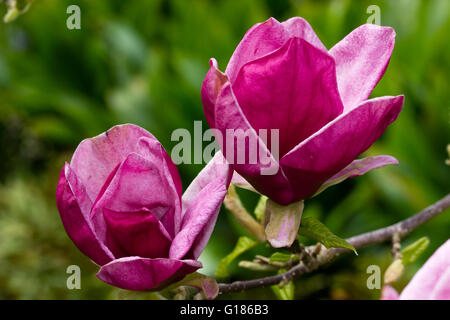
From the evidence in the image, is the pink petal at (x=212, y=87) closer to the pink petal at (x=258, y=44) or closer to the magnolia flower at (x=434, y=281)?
the pink petal at (x=258, y=44)

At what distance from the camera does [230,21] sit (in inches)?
84.2

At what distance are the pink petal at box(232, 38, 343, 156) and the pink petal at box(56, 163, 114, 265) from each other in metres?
0.12

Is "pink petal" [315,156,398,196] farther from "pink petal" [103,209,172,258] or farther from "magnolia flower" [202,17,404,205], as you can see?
"pink petal" [103,209,172,258]

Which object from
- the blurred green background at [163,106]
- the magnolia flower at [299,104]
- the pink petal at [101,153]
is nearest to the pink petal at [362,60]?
the magnolia flower at [299,104]

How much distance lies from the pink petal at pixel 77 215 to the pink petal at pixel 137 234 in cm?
1

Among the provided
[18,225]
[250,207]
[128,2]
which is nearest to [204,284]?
[250,207]

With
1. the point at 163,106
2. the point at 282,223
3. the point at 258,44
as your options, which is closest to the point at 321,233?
the point at 282,223

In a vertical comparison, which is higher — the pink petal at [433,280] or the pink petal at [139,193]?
the pink petal at [139,193]

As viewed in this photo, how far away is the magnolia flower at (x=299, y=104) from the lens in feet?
1.22

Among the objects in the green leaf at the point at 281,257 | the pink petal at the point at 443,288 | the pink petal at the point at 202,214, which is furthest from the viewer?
the green leaf at the point at 281,257

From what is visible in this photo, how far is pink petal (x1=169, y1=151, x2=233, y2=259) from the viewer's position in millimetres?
380

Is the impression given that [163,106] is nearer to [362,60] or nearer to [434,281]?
[362,60]

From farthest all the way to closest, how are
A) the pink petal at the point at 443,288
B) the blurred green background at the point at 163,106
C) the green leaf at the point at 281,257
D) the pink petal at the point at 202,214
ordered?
1. the blurred green background at the point at 163,106
2. the green leaf at the point at 281,257
3. the pink petal at the point at 202,214
4. the pink petal at the point at 443,288
